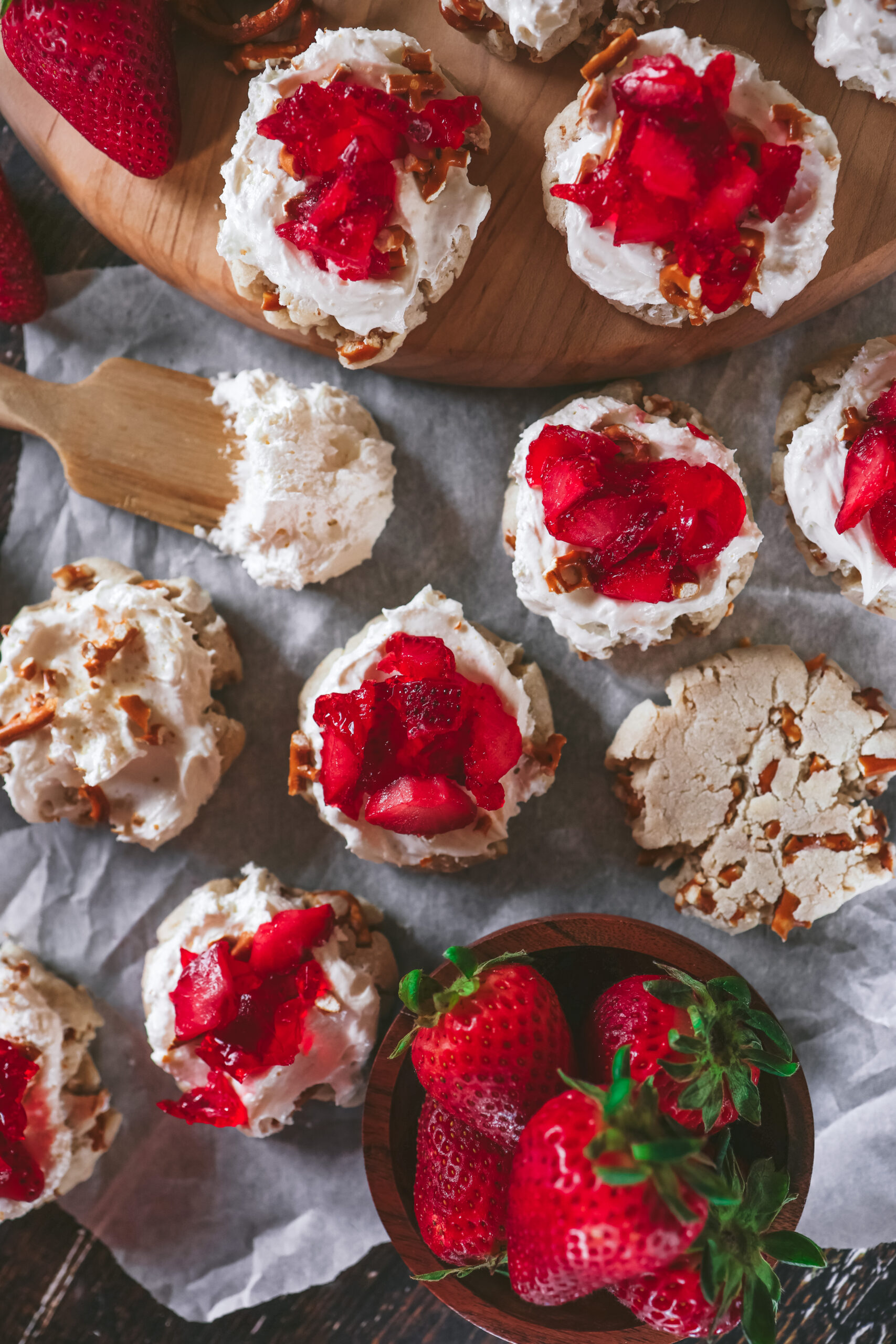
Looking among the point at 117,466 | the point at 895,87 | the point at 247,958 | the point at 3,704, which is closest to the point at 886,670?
the point at 895,87

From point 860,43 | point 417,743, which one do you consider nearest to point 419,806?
point 417,743

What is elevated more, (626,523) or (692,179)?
(692,179)

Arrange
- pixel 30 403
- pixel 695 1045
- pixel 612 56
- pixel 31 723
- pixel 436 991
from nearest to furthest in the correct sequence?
1. pixel 695 1045
2. pixel 436 991
3. pixel 612 56
4. pixel 31 723
5. pixel 30 403

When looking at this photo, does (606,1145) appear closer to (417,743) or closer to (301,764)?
(417,743)

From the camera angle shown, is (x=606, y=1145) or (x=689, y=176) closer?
(x=606, y=1145)

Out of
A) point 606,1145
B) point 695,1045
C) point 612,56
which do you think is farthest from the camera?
point 612,56

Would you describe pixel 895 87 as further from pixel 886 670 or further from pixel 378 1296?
pixel 378 1296

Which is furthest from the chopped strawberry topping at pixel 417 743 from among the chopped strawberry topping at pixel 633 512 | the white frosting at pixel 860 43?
the white frosting at pixel 860 43
